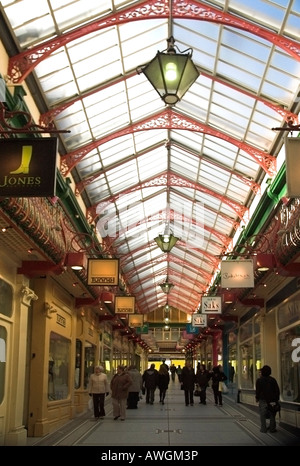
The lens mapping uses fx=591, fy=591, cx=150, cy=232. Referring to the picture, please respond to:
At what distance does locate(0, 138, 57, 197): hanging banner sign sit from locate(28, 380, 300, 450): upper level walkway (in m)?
4.26

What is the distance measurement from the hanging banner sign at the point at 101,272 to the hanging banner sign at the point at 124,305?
8846mm

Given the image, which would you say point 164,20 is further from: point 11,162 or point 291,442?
point 291,442

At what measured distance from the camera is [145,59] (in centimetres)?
1572

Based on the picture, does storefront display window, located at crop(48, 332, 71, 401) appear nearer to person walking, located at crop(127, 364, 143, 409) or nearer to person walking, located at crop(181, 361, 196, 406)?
person walking, located at crop(127, 364, 143, 409)

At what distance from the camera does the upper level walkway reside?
11.2 metres

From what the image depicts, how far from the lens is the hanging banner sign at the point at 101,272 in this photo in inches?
597

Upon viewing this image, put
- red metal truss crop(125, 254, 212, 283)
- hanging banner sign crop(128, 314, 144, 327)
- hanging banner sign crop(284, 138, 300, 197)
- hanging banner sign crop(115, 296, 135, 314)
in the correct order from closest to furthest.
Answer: hanging banner sign crop(284, 138, 300, 197) → hanging banner sign crop(115, 296, 135, 314) → hanging banner sign crop(128, 314, 144, 327) → red metal truss crop(125, 254, 212, 283)

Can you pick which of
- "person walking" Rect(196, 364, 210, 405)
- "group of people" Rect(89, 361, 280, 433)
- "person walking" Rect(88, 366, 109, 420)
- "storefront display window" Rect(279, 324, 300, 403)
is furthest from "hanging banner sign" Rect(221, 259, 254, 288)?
"person walking" Rect(196, 364, 210, 405)

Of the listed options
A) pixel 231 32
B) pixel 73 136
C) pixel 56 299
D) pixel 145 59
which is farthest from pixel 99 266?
pixel 231 32

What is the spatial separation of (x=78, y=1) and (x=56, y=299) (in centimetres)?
748

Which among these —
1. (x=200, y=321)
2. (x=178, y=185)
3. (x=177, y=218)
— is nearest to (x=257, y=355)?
(x=178, y=185)

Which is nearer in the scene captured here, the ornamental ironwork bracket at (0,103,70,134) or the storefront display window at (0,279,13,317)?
the ornamental ironwork bracket at (0,103,70,134)

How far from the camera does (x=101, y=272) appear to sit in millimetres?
15234

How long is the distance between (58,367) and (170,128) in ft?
25.6
